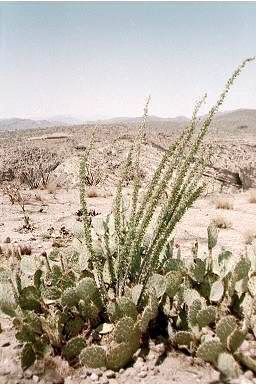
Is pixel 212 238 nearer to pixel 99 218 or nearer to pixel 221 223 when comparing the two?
pixel 99 218

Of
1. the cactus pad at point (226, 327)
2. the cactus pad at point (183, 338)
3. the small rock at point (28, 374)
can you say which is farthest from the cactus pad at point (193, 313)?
the small rock at point (28, 374)

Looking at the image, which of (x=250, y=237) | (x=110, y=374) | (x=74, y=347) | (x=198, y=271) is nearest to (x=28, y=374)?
(x=74, y=347)

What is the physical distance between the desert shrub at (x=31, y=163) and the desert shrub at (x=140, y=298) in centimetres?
853

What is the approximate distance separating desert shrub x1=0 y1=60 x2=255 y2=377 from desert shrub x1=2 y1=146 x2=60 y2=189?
8528 mm

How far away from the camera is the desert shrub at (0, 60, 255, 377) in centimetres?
269

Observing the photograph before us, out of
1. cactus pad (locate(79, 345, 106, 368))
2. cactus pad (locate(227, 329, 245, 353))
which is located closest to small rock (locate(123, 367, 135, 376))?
cactus pad (locate(79, 345, 106, 368))

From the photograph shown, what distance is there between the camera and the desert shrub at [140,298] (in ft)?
8.82

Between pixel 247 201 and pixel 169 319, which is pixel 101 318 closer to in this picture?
pixel 169 319

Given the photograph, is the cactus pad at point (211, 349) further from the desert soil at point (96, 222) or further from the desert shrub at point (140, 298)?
the desert soil at point (96, 222)

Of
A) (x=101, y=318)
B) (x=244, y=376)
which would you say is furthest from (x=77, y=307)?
(x=244, y=376)

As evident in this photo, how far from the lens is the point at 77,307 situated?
3.14 m

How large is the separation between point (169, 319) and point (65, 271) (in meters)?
1.00

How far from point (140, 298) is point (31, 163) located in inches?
507

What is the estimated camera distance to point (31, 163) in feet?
50.6
